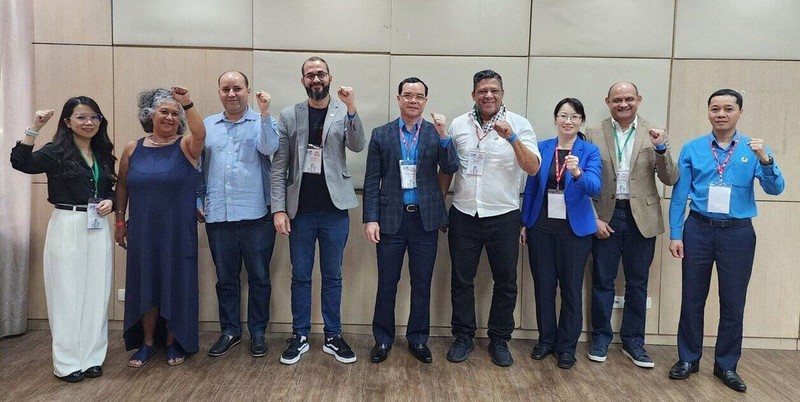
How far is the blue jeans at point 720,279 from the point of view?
2.97 m

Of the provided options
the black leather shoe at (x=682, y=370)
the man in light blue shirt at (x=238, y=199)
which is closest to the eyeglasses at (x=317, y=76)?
the man in light blue shirt at (x=238, y=199)

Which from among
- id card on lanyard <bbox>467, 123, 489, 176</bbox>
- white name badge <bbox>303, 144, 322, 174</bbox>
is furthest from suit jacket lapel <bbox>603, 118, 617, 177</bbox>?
white name badge <bbox>303, 144, 322, 174</bbox>

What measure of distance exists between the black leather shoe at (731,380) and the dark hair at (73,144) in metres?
3.91

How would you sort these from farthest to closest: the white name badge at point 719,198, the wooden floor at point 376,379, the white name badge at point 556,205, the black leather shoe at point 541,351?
the black leather shoe at point 541,351
the white name badge at point 556,205
the white name badge at point 719,198
the wooden floor at point 376,379

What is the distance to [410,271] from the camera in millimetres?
3268

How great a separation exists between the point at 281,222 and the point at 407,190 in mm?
805

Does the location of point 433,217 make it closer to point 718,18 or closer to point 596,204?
point 596,204

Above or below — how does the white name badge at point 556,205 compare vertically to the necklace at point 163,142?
below

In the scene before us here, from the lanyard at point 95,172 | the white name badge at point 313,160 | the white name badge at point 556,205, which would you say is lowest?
the white name badge at point 556,205

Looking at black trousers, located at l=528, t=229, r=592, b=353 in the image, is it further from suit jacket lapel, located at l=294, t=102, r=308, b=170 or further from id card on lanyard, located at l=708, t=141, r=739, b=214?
suit jacket lapel, located at l=294, t=102, r=308, b=170

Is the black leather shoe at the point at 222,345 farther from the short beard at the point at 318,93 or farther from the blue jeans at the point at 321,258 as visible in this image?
the short beard at the point at 318,93

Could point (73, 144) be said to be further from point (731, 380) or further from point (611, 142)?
point (731, 380)

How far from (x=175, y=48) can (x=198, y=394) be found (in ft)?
7.90

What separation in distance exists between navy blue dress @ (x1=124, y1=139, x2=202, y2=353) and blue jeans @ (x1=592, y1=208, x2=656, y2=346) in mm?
2644
